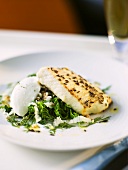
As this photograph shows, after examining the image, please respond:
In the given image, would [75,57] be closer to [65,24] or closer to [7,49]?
[7,49]

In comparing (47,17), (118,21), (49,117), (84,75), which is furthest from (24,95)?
(47,17)

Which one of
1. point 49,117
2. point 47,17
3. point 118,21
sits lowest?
point 49,117

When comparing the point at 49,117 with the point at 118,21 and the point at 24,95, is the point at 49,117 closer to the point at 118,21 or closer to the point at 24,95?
the point at 24,95

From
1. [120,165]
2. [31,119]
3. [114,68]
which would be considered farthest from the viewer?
[114,68]

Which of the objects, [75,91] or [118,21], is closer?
[75,91]

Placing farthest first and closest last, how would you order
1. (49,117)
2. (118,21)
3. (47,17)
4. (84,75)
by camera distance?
(47,17) < (118,21) < (84,75) < (49,117)

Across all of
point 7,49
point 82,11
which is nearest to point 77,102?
point 7,49

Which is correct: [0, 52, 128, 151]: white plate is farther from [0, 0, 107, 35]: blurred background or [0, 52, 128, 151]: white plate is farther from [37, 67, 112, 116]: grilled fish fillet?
[0, 0, 107, 35]: blurred background

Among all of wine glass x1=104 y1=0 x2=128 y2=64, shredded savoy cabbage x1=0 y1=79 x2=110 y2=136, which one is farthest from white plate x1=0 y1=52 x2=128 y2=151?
wine glass x1=104 y1=0 x2=128 y2=64
